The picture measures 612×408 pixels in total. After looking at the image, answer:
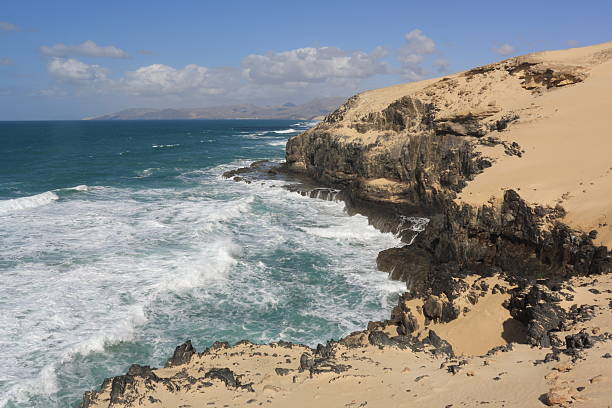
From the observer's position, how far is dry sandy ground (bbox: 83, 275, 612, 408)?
8.71m

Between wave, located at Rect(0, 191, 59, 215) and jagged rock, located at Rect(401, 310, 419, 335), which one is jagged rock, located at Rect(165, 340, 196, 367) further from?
wave, located at Rect(0, 191, 59, 215)

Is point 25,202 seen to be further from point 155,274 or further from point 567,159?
point 567,159

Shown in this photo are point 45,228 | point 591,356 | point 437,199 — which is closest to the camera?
point 591,356

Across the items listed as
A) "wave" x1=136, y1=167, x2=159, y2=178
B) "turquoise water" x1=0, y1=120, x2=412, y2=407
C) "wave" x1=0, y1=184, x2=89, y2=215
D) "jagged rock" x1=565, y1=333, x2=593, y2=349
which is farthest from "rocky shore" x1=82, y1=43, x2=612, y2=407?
"wave" x1=136, y1=167, x2=159, y2=178

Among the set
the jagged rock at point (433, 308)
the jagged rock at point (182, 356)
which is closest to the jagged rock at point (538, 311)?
the jagged rock at point (433, 308)

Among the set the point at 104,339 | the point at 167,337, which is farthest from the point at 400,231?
the point at 104,339

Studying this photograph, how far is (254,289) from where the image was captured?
67.7 ft

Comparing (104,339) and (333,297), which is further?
(333,297)

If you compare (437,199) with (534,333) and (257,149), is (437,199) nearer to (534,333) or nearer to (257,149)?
(534,333)

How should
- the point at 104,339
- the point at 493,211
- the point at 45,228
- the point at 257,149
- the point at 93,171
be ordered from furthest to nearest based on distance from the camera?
the point at 257,149 < the point at 93,171 < the point at 45,228 < the point at 493,211 < the point at 104,339

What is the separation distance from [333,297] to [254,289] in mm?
3694

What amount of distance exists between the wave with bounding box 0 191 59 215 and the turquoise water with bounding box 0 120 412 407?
0.25 feet

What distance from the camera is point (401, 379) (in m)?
10.5

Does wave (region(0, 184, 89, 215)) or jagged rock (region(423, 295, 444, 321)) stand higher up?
wave (region(0, 184, 89, 215))
